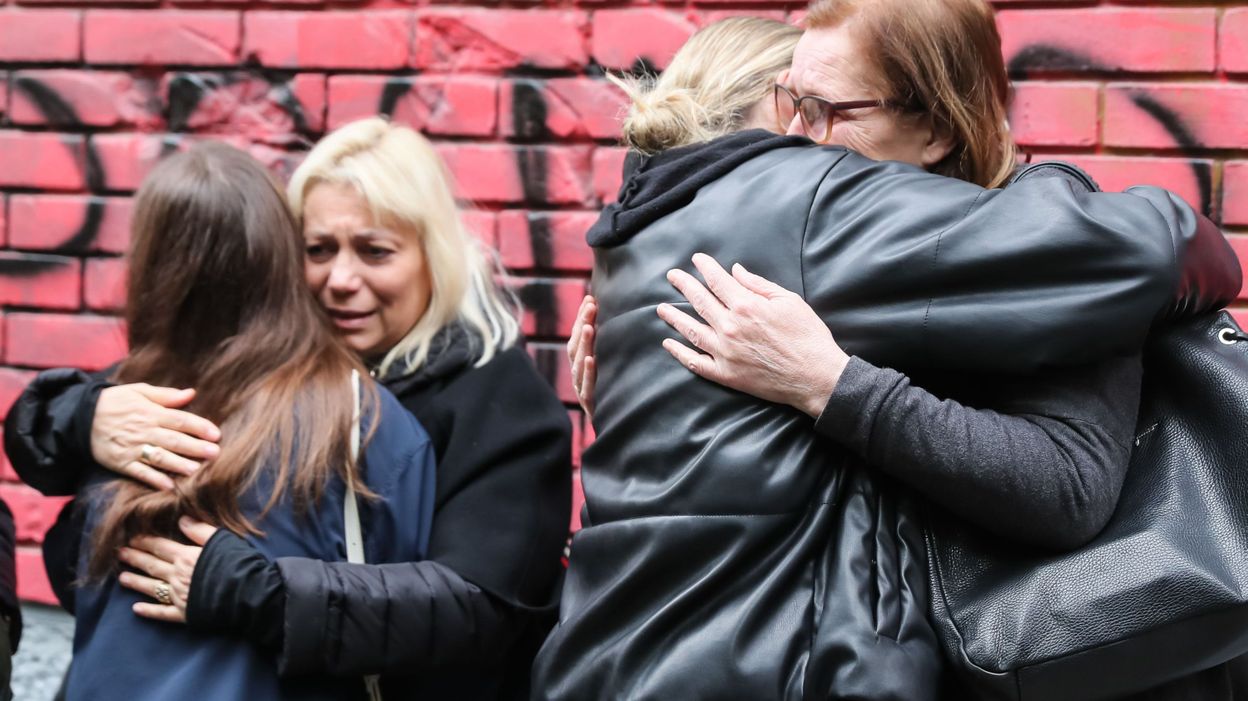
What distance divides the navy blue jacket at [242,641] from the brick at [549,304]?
67 centimetres

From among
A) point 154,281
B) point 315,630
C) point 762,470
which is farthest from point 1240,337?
point 154,281

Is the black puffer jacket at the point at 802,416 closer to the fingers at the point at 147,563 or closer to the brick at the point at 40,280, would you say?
the fingers at the point at 147,563

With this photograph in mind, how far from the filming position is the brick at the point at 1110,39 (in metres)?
2.27

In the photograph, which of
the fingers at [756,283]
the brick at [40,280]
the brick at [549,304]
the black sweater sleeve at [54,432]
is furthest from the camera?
the brick at [40,280]

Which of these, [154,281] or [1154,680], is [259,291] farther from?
[1154,680]

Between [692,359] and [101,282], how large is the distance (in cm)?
187

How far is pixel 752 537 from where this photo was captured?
1.40m

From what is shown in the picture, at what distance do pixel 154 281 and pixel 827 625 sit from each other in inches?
48.2

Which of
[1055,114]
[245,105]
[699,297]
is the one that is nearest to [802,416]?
[699,297]

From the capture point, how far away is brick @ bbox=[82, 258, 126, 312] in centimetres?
282

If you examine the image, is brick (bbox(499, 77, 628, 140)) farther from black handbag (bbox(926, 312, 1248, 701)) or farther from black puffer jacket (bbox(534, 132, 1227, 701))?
black handbag (bbox(926, 312, 1248, 701))

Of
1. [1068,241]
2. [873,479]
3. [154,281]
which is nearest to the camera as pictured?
[1068,241]

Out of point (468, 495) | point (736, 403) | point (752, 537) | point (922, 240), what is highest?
point (922, 240)

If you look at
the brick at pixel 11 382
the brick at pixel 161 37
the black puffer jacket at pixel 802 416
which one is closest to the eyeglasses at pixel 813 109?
the black puffer jacket at pixel 802 416
